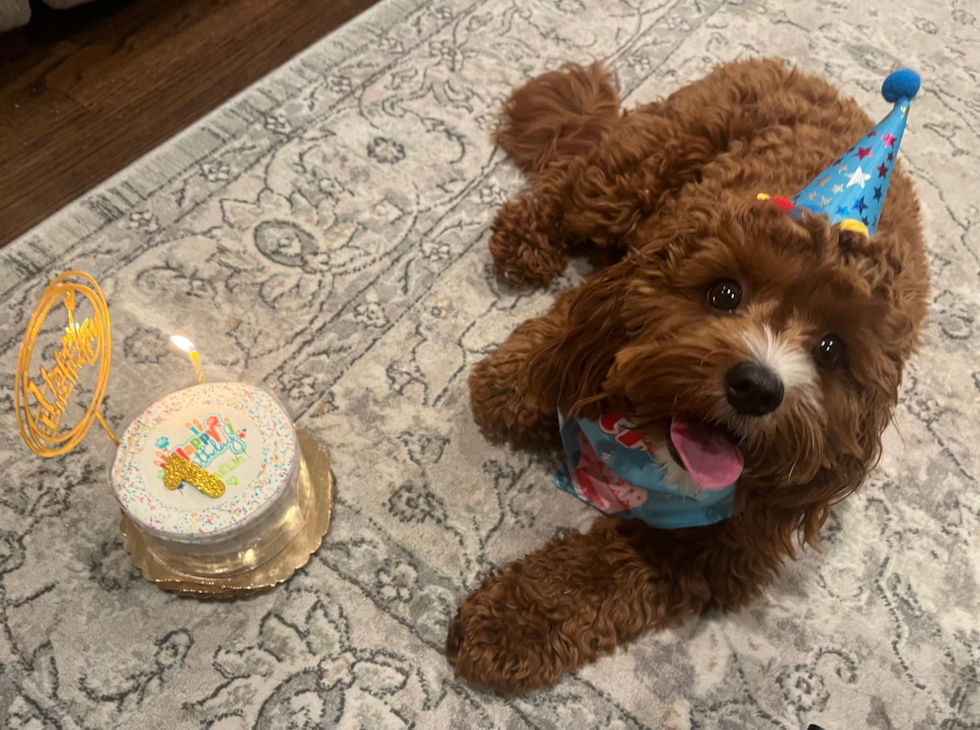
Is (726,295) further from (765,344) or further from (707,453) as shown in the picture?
(707,453)

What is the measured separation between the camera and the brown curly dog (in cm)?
84

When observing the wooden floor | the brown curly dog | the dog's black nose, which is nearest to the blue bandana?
the brown curly dog

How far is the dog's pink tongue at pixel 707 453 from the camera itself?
903 mm

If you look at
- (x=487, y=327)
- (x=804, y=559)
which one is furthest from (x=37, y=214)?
(x=804, y=559)

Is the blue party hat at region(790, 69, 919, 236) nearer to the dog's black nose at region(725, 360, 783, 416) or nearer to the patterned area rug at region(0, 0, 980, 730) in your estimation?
the dog's black nose at region(725, 360, 783, 416)

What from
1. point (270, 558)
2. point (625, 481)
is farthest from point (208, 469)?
point (625, 481)

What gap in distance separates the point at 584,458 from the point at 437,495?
0.88 ft

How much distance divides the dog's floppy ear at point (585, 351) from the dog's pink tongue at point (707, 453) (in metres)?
0.12

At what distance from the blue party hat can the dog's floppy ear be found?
241 mm

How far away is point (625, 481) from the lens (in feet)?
3.91

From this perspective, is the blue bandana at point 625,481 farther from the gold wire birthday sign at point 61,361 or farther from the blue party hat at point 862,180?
the gold wire birthday sign at point 61,361

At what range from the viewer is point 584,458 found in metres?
1.27

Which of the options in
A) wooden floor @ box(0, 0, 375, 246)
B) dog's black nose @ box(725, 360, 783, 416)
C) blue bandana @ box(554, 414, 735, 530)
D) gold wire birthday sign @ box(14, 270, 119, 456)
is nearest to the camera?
dog's black nose @ box(725, 360, 783, 416)

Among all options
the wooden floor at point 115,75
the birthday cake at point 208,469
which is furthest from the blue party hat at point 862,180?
the wooden floor at point 115,75
